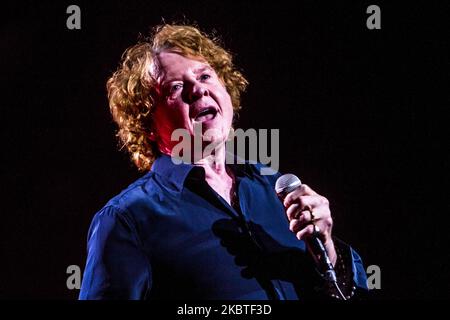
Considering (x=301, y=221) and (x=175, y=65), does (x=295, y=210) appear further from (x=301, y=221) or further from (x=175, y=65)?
(x=175, y=65)

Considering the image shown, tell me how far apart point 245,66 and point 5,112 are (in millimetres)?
1049

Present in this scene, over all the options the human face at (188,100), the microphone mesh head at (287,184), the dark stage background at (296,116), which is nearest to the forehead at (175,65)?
the human face at (188,100)

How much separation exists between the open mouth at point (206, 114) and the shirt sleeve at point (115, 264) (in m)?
0.47

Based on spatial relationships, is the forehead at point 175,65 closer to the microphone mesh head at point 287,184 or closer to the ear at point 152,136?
the ear at point 152,136

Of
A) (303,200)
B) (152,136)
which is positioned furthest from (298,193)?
(152,136)

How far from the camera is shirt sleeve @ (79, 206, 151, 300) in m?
1.37

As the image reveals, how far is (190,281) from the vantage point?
1430 millimetres

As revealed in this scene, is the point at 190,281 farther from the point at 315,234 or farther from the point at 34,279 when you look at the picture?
the point at 34,279

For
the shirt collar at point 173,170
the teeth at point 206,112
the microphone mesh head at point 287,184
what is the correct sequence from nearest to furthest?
the microphone mesh head at point 287,184, the shirt collar at point 173,170, the teeth at point 206,112

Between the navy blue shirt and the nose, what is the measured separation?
0.81 ft

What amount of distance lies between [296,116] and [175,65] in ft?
2.09

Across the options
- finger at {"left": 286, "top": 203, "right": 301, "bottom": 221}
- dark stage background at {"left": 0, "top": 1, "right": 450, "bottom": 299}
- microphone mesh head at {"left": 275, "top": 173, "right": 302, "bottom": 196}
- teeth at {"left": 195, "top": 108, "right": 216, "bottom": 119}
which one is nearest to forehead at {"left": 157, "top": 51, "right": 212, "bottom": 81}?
teeth at {"left": 195, "top": 108, "right": 216, "bottom": 119}

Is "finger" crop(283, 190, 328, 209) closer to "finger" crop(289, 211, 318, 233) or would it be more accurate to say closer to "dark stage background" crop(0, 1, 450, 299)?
"finger" crop(289, 211, 318, 233)

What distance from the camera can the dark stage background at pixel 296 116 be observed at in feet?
6.75
